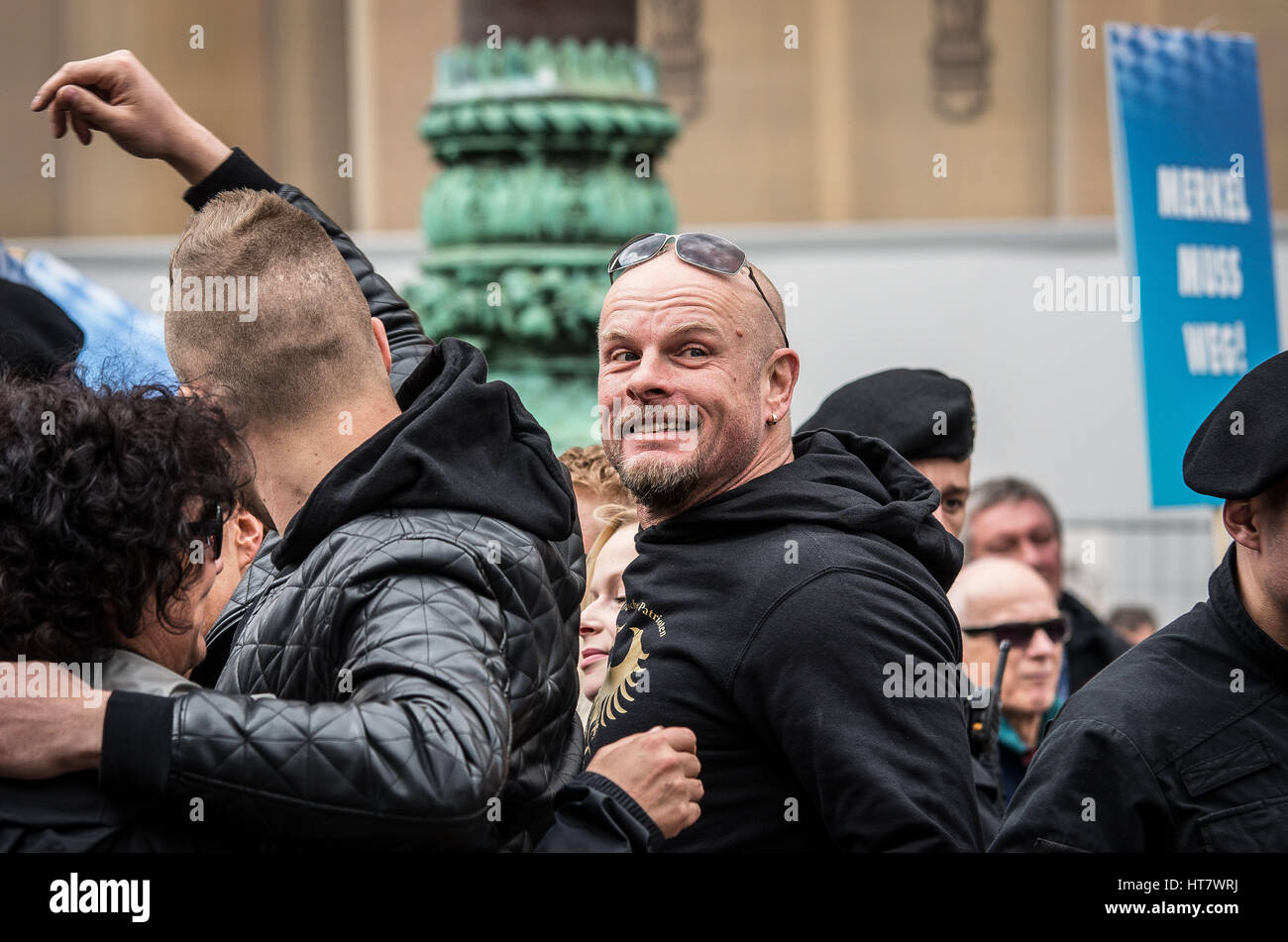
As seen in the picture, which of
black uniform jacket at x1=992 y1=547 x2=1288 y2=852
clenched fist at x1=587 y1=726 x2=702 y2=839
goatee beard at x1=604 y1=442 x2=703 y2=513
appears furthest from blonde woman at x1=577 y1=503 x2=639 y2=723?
black uniform jacket at x1=992 y1=547 x2=1288 y2=852

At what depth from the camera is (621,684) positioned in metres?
2.82

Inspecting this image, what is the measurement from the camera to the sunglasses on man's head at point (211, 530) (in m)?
2.21

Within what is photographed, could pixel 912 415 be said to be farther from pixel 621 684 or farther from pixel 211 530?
pixel 211 530

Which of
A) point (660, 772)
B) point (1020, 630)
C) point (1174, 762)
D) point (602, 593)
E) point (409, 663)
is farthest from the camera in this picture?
point (1020, 630)

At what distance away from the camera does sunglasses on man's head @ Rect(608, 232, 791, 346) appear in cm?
305

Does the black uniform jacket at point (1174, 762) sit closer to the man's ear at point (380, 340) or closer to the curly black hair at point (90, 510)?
the man's ear at point (380, 340)

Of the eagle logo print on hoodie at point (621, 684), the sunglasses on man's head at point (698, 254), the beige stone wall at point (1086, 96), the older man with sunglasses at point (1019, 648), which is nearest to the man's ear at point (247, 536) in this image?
the eagle logo print on hoodie at point (621, 684)

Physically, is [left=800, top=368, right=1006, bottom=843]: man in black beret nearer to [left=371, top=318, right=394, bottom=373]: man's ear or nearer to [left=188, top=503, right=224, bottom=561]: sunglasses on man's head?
[left=371, top=318, right=394, bottom=373]: man's ear

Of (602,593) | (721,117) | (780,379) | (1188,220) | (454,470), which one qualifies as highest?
(721,117)

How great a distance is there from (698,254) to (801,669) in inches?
32.5

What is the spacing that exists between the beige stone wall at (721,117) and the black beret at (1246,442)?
14.7 m

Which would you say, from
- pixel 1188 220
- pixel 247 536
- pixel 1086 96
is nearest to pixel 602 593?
pixel 247 536

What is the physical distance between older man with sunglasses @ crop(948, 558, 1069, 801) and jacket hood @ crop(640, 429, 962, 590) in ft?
6.64
